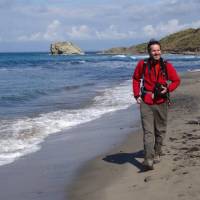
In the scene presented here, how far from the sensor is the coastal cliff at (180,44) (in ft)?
379

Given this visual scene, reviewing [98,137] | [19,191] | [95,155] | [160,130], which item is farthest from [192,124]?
[19,191]

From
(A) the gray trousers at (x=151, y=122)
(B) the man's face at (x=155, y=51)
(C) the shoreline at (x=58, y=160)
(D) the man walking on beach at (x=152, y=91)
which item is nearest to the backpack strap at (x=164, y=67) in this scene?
(D) the man walking on beach at (x=152, y=91)

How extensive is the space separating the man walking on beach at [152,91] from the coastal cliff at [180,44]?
4049 inches

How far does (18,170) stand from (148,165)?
2073mm

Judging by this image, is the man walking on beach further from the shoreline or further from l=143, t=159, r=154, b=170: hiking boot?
the shoreline

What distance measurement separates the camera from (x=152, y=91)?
7.08 m

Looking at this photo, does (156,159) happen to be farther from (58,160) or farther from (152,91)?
(58,160)

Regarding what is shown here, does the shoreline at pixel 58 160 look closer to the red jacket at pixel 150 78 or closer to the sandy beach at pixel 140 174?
the sandy beach at pixel 140 174

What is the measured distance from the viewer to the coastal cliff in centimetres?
11538

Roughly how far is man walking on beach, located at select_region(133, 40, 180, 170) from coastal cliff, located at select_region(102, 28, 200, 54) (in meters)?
103

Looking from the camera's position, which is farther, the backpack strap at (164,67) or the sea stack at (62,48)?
the sea stack at (62,48)

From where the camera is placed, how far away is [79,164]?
8.11m

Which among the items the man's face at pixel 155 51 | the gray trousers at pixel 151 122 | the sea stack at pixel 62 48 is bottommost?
the sea stack at pixel 62 48

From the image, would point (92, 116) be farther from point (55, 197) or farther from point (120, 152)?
point (55, 197)
